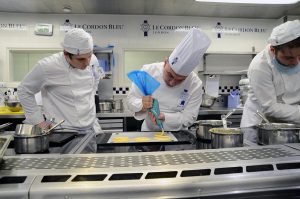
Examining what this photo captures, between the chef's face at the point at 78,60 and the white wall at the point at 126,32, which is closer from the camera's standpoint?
the chef's face at the point at 78,60

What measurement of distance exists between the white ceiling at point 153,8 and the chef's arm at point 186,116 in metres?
2.11

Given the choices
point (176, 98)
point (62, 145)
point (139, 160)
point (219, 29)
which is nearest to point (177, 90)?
A: point (176, 98)

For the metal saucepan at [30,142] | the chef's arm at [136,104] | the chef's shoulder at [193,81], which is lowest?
the metal saucepan at [30,142]

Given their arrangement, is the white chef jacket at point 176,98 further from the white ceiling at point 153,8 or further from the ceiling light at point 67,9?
the ceiling light at point 67,9

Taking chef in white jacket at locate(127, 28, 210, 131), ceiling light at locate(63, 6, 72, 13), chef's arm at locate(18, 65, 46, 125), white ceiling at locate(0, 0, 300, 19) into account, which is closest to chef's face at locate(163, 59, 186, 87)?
chef in white jacket at locate(127, 28, 210, 131)

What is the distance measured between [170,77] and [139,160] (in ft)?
3.68

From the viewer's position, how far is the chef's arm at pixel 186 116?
1877mm

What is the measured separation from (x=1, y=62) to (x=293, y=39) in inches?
163

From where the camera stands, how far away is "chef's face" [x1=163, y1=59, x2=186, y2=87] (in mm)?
1896

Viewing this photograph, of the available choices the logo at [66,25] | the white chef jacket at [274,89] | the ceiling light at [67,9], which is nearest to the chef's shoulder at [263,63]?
the white chef jacket at [274,89]

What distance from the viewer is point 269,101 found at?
1774 mm

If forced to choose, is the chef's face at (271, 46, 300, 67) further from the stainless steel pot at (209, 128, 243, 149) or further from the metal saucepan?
the metal saucepan

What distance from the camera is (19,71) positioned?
610cm

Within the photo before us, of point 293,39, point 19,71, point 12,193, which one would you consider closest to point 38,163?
point 12,193
